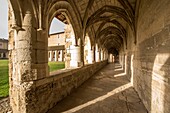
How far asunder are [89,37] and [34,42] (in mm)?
5434

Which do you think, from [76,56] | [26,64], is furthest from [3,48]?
[26,64]

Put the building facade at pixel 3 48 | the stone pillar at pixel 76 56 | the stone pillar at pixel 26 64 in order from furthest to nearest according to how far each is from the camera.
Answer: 1. the building facade at pixel 3 48
2. the stone pillar at pixel 76 56
3. the stone pillar at pixel 26 64

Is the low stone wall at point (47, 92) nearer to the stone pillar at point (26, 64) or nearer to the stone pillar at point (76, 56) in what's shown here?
the stone pillar at point (26, 64)

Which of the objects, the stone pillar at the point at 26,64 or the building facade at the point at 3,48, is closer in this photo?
the stone pillar at the point at 26,64

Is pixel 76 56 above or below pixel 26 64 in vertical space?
above

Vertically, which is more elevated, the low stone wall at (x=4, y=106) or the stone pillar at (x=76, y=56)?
the stone pillar at (x=76, y=56)

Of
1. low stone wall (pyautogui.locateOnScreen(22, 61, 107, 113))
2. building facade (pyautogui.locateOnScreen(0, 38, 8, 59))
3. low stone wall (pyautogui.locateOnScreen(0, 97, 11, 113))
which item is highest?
building facade (pyautogui.locateOnScreen(0, 38, 8, 59))

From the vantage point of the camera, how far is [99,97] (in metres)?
2.87

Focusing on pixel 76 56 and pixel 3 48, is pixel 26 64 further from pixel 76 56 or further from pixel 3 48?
pixel 3 48

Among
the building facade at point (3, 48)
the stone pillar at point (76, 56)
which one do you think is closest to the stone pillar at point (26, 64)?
the stone pillar at point (76, 56)

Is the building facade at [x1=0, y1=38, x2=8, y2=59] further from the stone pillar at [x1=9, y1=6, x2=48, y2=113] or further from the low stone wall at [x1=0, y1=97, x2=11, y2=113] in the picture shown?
the stone pillar at [x1=9, y1=6, x2=48, y2=113]

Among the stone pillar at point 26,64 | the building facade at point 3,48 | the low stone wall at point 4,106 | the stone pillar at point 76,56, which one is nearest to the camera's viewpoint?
the stone pillar at point 26,64

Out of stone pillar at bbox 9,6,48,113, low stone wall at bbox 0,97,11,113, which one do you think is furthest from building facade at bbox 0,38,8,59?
stone pillar at bbox 9,6,48,113

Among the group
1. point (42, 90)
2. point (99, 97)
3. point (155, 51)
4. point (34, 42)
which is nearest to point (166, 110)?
point (155, 51)
